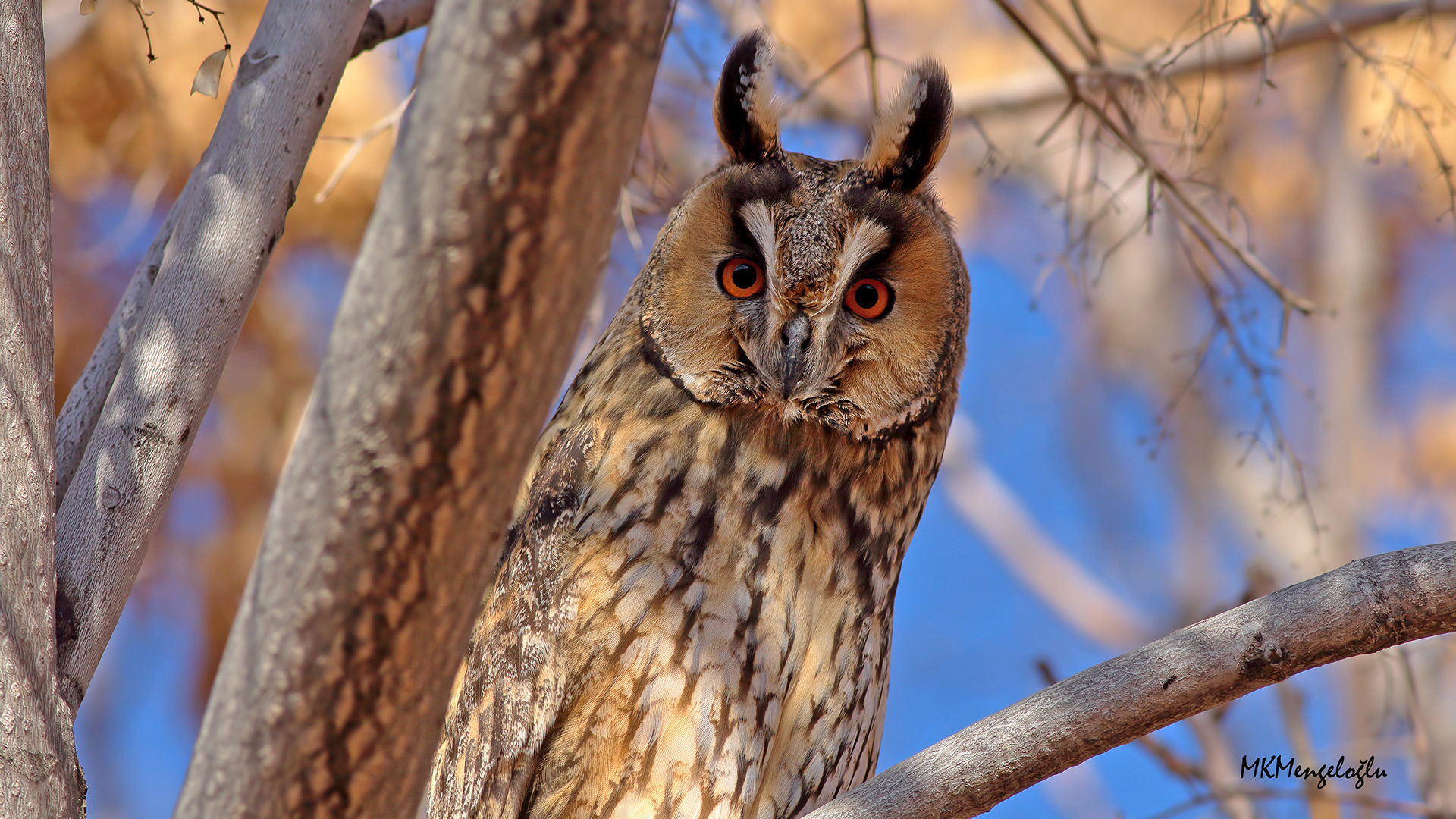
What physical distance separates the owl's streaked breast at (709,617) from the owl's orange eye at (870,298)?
257 millimetres

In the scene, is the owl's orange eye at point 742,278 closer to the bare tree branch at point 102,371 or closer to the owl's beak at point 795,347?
the owl's beak at point 795,347

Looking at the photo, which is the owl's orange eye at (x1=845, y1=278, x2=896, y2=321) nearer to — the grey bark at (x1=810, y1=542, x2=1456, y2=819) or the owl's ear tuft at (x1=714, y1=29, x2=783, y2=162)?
the owl's ear tuft at (x1=714, y1=29, x2=783, y2=162)

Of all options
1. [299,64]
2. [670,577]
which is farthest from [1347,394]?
[299,64]

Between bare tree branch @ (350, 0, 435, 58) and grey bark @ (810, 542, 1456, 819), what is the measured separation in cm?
162

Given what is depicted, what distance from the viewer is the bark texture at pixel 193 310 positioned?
1684 millimetres

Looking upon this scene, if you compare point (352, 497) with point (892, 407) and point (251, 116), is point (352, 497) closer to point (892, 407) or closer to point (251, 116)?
point (251, 116)

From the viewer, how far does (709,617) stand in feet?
7.21

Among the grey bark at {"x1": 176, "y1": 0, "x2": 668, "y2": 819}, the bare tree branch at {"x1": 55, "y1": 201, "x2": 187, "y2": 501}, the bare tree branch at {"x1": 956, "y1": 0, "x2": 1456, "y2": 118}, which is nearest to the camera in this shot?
the grey bark at {"x1": 176, "y1": 0, "x2": 668, "y2": 819}

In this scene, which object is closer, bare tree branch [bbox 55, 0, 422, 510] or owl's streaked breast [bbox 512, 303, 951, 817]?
bare tree branch [bbox 55, 0, 422, 510]

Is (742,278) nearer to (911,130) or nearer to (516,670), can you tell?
(911,130)

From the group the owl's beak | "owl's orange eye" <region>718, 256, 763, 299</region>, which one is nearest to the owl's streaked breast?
the owl's beak

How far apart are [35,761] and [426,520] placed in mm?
778

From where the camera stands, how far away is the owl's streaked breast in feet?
7.20

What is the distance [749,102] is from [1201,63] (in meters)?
1.62
